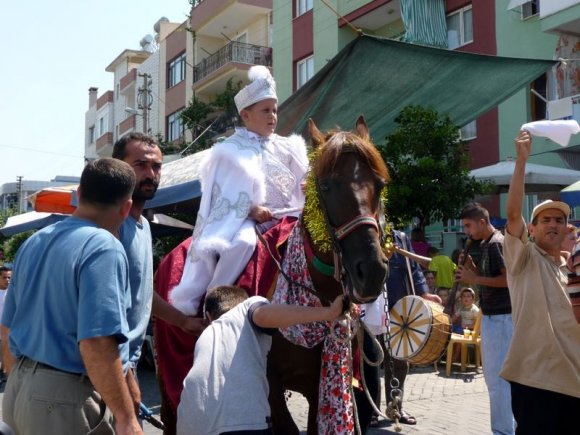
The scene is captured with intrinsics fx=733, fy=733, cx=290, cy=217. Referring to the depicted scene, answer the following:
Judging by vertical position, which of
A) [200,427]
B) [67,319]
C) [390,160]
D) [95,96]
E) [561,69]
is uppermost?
[95,96]

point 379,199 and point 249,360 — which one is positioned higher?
point 379,199

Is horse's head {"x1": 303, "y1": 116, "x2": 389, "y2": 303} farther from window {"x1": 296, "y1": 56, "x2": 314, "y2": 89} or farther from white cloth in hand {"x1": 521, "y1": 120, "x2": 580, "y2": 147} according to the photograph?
window {"x1": 296, "y1": 56, "x2": 314, "y2": 89}

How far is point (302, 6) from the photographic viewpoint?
2705 centimetres

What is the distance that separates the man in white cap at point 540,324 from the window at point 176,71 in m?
32.9

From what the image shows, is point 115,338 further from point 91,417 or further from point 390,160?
point 390,160

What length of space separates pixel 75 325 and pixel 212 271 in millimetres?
1521

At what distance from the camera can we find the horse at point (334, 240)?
10.6 ft

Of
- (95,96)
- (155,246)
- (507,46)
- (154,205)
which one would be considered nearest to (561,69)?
(507,46)

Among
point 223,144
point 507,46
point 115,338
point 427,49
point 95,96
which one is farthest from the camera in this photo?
point 95,96

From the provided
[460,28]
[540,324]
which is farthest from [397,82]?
[460,28]

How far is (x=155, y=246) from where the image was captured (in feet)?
56.9

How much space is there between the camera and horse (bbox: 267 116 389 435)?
323 centimetres

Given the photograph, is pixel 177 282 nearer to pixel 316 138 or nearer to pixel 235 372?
pixel 235 372

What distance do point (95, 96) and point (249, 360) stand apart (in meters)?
55.7
